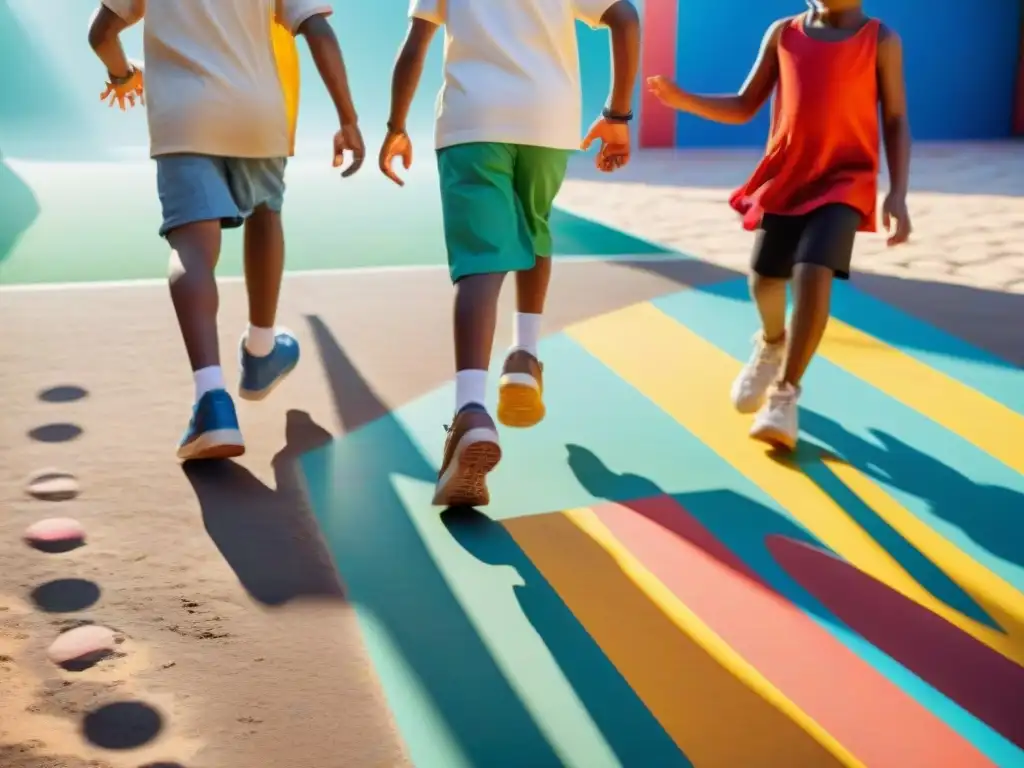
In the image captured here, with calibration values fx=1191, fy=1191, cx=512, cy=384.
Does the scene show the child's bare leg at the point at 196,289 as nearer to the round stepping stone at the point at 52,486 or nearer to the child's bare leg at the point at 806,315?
the round stepping stone at the point at 52,486

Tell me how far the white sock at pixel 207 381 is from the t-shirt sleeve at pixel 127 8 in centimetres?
89

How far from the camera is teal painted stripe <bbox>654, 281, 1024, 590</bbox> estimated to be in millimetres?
2375

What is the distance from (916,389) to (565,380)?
3.22 ft

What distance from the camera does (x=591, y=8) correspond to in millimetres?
2547

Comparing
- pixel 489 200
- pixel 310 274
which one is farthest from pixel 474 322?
pixel 310 274

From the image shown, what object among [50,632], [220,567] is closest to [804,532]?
[220,567]

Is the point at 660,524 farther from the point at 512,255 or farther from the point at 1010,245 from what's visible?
the point at 1010,245

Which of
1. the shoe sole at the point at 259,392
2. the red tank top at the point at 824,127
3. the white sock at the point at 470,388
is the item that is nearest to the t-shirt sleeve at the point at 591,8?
the red tank top at the point at 824,127

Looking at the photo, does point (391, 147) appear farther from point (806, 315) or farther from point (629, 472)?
point (806, 315)

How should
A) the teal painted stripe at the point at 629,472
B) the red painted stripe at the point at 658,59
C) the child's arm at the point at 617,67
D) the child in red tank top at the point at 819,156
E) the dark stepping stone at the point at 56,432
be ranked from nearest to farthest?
1. the teal painted stripe at the point at 629,472
2. the child's arm at the point at 617,67
3. the child in red tank top at the point at 819,156
4. the dark stepping stone at the point at 56,432
5. the red painted stripe at the point at 658,59

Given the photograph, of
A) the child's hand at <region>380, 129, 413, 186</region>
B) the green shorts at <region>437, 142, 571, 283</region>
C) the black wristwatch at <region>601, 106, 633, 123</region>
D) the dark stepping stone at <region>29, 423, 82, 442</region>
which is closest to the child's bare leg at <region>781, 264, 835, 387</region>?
the black wristwatch at <region>601, 106, 633, 123</region>

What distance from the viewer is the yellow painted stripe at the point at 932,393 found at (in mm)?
2938

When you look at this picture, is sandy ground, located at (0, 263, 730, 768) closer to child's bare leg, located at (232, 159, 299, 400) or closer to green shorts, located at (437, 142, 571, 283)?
child's bare leg, located at (232, 159, 299, 400)

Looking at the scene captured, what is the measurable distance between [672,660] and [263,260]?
65.2 inches
